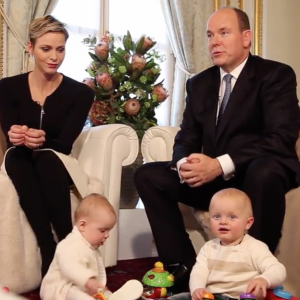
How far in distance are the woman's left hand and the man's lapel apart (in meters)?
0.69

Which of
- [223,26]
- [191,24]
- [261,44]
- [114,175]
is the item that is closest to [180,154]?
[114,175]

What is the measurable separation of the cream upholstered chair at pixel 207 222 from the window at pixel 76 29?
1.32m

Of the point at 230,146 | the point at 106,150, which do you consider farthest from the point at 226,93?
the point at 106,150

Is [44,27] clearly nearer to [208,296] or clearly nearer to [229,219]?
[229,219]

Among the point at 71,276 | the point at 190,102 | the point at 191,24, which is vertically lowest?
the point at 71,276

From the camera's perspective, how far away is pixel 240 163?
6.35 feet

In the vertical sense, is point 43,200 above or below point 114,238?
above

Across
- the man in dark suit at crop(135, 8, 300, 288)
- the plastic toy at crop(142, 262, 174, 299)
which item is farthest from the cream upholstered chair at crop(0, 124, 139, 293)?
the plastic toy at crop(142, 262, 174, 299)

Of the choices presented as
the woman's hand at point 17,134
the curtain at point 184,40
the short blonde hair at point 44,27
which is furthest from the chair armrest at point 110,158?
the curtain at point 184,40

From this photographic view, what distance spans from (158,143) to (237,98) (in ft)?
1.80

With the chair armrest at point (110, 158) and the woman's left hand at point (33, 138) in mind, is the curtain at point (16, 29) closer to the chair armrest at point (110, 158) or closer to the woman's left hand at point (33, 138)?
the chair armrest at point (110, 158)

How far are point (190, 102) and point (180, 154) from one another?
269 mm

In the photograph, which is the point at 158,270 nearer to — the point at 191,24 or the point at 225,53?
the point at 225,53

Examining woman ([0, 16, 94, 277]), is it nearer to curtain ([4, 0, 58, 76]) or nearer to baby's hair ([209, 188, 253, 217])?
baby's hair ([209, 188, 253, 217])
